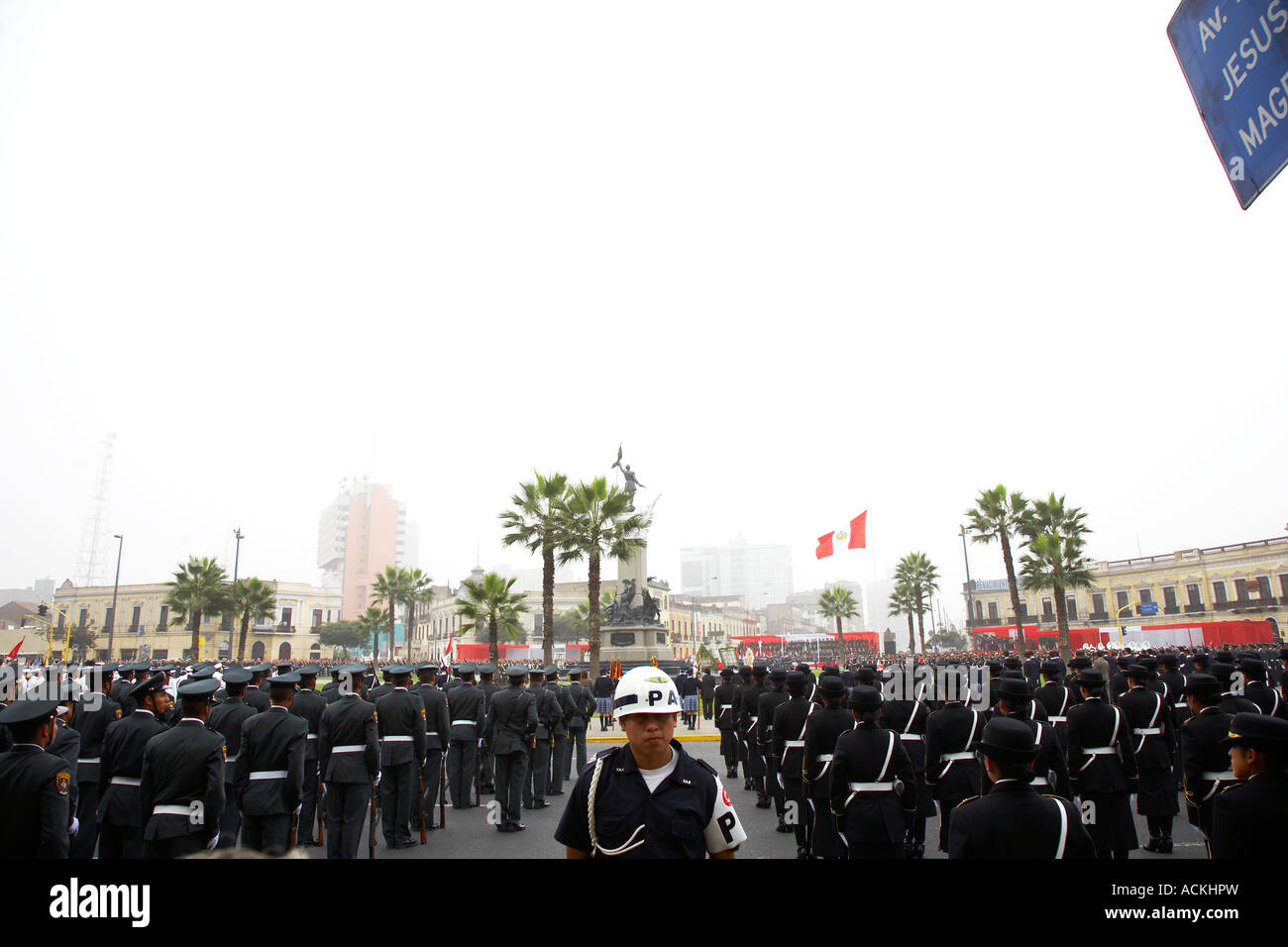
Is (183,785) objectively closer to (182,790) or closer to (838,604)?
(182,790)

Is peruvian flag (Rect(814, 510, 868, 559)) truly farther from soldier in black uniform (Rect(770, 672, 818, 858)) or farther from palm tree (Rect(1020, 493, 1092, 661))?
soldier in black uniform (Rect(770, 672, 818, 858))

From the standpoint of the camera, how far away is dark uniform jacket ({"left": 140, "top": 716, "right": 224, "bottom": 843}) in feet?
18.7

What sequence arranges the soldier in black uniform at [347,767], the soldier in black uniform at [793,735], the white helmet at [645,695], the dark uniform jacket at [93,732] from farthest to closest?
the soldier in black uniform at [793,735] < the dark uniform jacket at [93,732] < the soldier in black uniform at [347,767] < the white helmet at [645,695]

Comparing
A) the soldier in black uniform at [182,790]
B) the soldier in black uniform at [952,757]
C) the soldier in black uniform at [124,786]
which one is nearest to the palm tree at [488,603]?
the soldier in black uniform at [124,786]

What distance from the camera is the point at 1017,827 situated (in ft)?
11.3

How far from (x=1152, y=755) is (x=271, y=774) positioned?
9681 millimetres

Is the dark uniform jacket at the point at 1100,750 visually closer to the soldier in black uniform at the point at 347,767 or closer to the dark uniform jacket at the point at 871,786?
the dark uniform jacket at the point at 871,786

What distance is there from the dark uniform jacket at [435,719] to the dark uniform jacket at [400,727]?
0.85 meters

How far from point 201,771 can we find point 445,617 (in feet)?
378

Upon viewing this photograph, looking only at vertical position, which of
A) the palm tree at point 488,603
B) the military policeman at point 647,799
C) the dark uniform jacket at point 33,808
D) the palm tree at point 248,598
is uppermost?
the palm tree at point 248,598

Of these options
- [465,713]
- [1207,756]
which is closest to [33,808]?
[465,713]

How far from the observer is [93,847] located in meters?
7.95

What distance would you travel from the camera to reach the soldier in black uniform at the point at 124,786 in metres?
6.53
